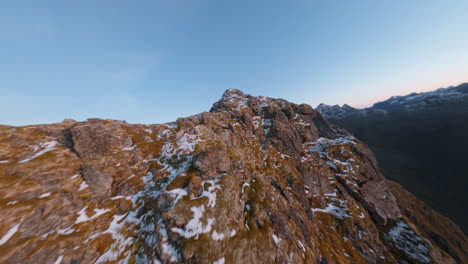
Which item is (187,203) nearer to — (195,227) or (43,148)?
(195,227)

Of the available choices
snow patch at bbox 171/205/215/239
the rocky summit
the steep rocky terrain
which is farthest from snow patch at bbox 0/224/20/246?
the steep rocky terrain

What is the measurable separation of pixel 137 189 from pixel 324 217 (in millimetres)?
44949

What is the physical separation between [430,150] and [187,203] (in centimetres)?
17532

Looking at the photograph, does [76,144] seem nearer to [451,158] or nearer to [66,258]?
[66,258]

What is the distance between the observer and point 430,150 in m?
108

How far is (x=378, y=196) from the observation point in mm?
44062

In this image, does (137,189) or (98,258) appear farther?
(137,189)

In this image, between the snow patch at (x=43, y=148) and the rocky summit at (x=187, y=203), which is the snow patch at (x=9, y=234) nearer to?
the rocky summit at (x=187, y=203)

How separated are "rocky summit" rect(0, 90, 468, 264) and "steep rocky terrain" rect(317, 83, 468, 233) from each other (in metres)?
33.9

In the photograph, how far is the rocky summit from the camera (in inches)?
815

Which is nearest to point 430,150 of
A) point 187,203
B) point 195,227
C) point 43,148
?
point 195,227

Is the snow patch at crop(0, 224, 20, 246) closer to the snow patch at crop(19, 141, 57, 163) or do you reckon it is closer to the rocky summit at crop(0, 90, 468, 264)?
the rocky summit at crop(0, 90, 468, 264)

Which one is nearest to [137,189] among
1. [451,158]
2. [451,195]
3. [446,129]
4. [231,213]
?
[231,213]

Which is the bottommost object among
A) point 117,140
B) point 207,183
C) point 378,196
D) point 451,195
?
point 451,195
